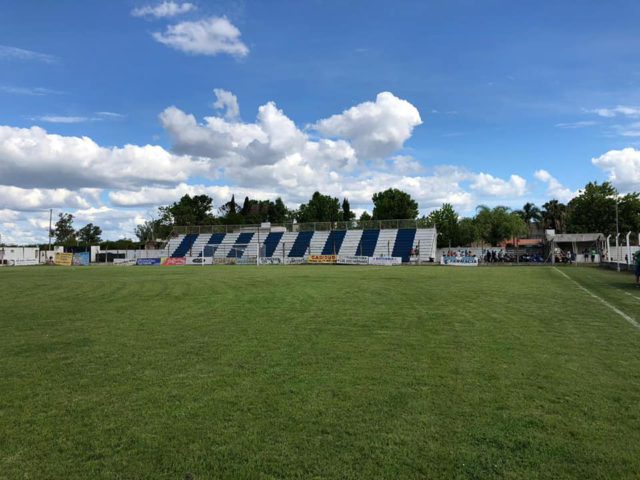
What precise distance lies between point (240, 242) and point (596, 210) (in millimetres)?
50916

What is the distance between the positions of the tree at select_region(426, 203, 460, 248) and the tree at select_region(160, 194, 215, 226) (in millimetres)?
49838

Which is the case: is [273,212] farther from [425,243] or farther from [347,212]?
[425,243]

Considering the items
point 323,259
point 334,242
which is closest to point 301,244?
point 334,242

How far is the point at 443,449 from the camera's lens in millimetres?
4023

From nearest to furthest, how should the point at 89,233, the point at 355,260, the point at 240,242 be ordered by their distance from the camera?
the point at 355,260, the point at 240,242, the point at 89,233

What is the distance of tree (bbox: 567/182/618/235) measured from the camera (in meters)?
66.2

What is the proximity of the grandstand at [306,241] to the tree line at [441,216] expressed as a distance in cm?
442

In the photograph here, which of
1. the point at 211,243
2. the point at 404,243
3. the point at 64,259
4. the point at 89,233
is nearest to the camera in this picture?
the point at 404,243

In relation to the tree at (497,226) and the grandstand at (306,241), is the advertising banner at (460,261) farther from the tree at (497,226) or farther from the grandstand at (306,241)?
the tree at (497,226)

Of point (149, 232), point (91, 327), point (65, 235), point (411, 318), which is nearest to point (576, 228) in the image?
point (411, 318)

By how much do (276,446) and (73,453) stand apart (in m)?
1.69

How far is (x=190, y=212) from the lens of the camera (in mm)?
106562

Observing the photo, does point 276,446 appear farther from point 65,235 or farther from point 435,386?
point 65,235

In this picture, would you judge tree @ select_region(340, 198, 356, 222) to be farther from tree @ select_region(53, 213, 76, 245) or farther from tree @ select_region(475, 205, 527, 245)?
tree @ select_region(53, 213, 76, 245)
